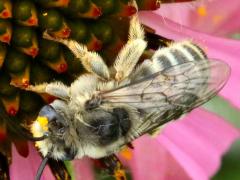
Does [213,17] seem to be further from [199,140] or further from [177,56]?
[177,56]

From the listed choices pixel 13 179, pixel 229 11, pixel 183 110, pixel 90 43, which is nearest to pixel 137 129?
pixel 183 110

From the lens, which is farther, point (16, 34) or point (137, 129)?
point (16, 34)

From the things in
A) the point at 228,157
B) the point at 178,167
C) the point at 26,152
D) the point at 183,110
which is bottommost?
the point at 228,157

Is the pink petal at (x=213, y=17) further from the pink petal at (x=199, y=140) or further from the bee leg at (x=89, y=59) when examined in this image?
the bee leg at (x=89, y=59)

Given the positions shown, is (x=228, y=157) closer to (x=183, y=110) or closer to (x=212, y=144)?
(x=212, y=144)

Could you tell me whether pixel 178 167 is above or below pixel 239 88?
below

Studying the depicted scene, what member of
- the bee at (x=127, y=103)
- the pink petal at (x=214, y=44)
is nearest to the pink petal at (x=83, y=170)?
the pink petal at (x=214, y=44)

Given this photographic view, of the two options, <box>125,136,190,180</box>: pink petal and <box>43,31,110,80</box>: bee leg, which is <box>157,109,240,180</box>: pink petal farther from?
<box>43,31,110,80</box>: bee leg

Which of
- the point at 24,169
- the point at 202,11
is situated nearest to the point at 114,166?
the point at 24,169
